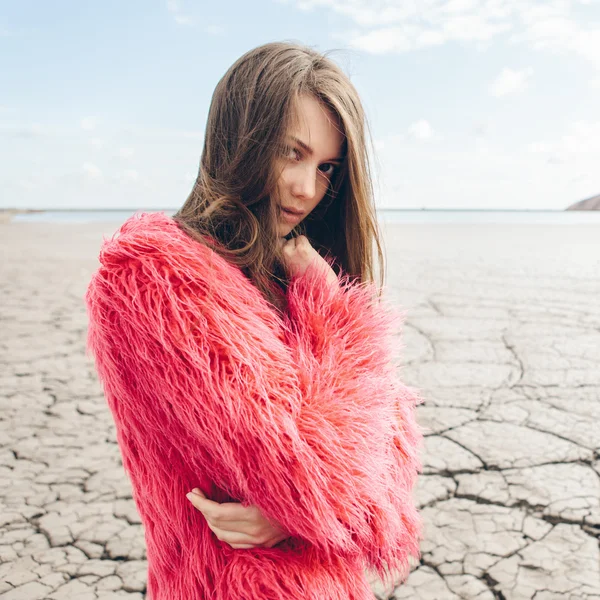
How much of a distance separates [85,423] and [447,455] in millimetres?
1523

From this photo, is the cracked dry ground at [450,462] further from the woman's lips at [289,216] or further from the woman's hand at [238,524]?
the woman's lips at [289,216]

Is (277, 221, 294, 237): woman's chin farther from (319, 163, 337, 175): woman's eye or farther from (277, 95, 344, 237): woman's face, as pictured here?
(319, 163, 337, 175): woman's eye

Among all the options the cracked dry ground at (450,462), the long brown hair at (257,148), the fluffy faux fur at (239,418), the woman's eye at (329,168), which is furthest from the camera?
the cracked dry ground at (450,462)

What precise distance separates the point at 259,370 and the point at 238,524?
0.20 metres

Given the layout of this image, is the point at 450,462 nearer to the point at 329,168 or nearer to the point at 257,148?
the point at 329,168

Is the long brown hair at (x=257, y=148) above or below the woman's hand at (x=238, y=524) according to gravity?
above

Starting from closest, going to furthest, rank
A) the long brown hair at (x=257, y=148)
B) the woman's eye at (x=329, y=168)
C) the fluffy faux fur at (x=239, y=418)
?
the fluffy faux fur at (x=239, y=418), the long brown hair at (x=257, y=148), the woman's eye at (x=329, y=168)

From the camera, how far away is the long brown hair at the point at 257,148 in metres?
0.83

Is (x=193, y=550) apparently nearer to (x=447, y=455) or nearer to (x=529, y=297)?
(x=447, y=455)

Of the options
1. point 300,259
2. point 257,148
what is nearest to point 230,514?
point 300,259

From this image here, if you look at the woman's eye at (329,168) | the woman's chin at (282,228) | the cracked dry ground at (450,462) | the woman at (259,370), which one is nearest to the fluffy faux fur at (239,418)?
the woman at (259,370)

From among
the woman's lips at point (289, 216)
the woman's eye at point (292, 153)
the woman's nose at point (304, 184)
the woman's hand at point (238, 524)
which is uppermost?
the woman's eye at point (292, 153)

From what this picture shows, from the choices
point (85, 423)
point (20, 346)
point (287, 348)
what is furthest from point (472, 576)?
point (20, 346)

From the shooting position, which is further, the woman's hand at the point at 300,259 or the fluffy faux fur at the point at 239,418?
the woman's hand at the point at 300,259
